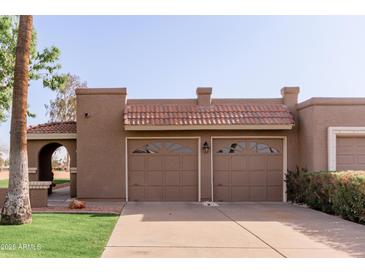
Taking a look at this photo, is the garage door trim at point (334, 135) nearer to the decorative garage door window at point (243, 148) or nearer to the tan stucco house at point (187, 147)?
the tan stucco house at point (187, 147)

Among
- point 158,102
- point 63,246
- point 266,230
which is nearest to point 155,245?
point 63,246

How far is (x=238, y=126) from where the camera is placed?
1561 centimetres

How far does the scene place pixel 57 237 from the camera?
814 cm

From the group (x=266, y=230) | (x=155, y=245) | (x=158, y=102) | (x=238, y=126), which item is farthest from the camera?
(x=158, y=102)

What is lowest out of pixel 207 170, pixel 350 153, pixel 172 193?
pixel 172 193

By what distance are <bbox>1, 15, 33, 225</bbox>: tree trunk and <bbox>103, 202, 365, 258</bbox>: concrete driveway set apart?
248 cm

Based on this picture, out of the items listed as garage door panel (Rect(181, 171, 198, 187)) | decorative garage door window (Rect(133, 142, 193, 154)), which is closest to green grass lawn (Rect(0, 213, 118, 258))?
decorative garage door window (Rect(133, 142, 193, 154))

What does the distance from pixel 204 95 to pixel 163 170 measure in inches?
136

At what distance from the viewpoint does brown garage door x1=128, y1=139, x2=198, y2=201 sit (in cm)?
1622

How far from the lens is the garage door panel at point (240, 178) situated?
1638 cm

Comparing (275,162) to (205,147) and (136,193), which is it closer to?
(205,147)

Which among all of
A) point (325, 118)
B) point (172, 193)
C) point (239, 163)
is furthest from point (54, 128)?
point (325, 118)

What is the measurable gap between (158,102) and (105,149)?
9.41ft
